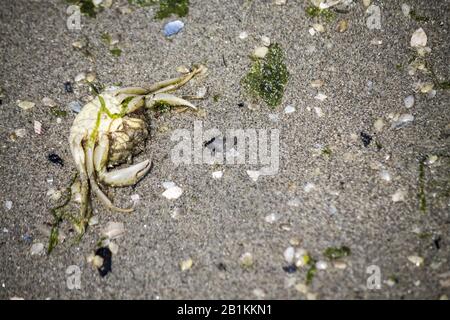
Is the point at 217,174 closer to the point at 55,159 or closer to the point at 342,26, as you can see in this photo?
the point at 55,159

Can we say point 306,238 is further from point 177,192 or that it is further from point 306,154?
point 177,192

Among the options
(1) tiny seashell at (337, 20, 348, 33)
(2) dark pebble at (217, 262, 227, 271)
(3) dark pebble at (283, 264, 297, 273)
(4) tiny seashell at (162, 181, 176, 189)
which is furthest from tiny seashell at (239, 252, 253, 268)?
(1) tiny seashell at (337, 20, 348, 33)

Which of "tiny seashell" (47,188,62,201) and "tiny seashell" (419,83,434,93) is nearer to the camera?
"tiny seashell" (47,188,62,201)

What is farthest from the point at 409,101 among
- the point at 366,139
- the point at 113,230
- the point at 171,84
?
the point at 113,230

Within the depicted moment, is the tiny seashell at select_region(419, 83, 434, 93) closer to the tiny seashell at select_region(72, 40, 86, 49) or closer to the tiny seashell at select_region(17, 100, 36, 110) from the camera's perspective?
the tiny seashell at select_region(72, 40, 86, 49)

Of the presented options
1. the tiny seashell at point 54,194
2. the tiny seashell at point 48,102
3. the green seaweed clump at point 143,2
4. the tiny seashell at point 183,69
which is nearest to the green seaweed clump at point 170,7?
the green seaweed clump at point 143,2

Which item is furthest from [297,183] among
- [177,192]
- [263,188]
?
[177,192]

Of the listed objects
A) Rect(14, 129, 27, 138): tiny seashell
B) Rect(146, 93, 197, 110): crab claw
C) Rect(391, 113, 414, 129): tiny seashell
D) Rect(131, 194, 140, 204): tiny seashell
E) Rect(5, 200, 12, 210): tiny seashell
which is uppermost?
Rect(391, 113, 414, 129): tiny seashell
